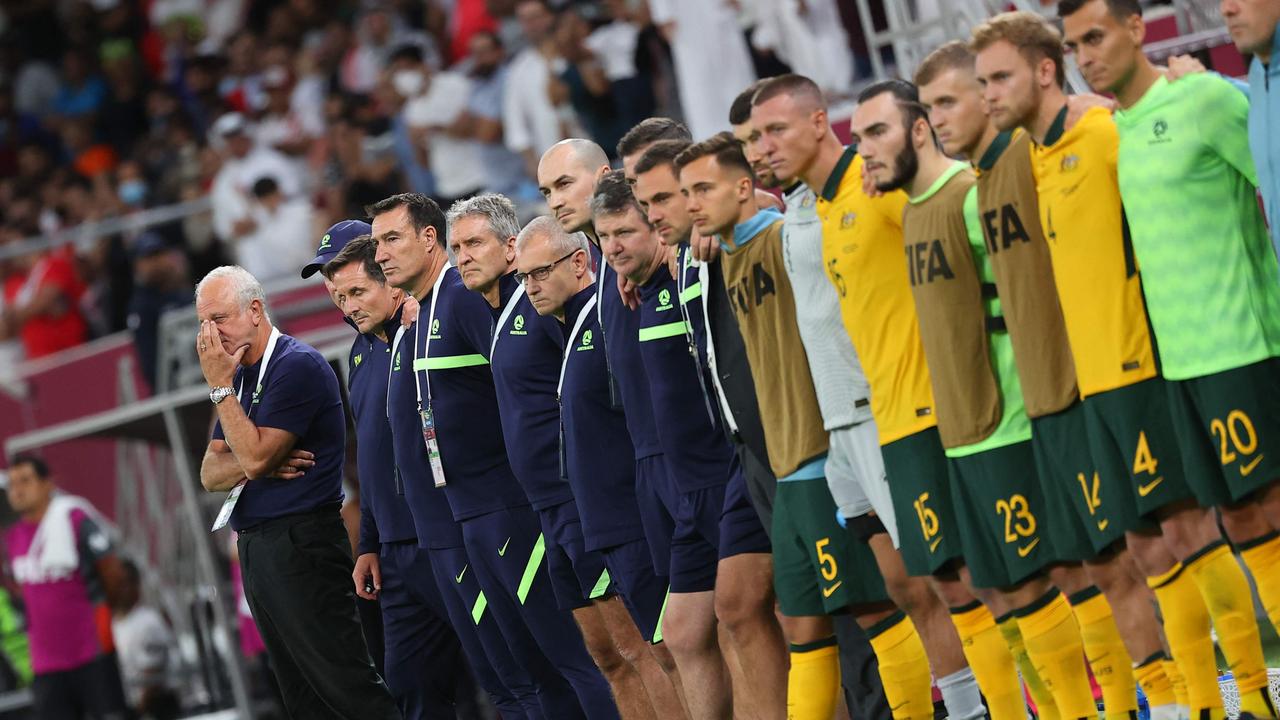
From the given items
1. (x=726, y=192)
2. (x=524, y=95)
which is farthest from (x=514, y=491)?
(x=524, y=95)

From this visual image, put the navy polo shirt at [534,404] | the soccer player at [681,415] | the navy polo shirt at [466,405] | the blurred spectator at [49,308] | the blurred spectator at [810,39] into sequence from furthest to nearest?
the blurred spectator at [49,308]
the blurred spectator at [810,39]
the navy polo shirt at [466,405]
the navy polo shirt at [534,404]
the soccer player at [681,415]

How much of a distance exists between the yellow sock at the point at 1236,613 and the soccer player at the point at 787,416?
106cm

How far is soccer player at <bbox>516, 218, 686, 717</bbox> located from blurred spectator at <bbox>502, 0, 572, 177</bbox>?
566cm

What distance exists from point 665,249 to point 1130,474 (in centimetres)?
205

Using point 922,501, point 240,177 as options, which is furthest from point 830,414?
point 240,177

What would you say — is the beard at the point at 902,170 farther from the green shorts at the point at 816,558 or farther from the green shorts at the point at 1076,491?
the green shorts at the point at 816,558

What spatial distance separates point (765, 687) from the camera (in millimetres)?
6488

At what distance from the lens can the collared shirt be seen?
208 inches

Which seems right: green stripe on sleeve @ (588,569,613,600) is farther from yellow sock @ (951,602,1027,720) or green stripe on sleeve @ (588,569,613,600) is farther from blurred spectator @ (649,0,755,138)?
blurred spectator @ (649,0,755,138)

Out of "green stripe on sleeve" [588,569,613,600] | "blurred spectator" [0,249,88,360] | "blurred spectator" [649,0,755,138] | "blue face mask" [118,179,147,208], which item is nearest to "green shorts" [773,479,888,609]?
"green stripe on sleeve" [588,569,613,600]

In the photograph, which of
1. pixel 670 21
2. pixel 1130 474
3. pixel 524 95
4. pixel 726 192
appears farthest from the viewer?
pixel 524 95

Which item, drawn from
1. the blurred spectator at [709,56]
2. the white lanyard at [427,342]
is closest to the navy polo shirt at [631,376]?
the white lanyard at [427,342]

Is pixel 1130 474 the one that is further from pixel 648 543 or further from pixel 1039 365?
pixel 648 543

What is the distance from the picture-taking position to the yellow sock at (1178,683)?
558cm
